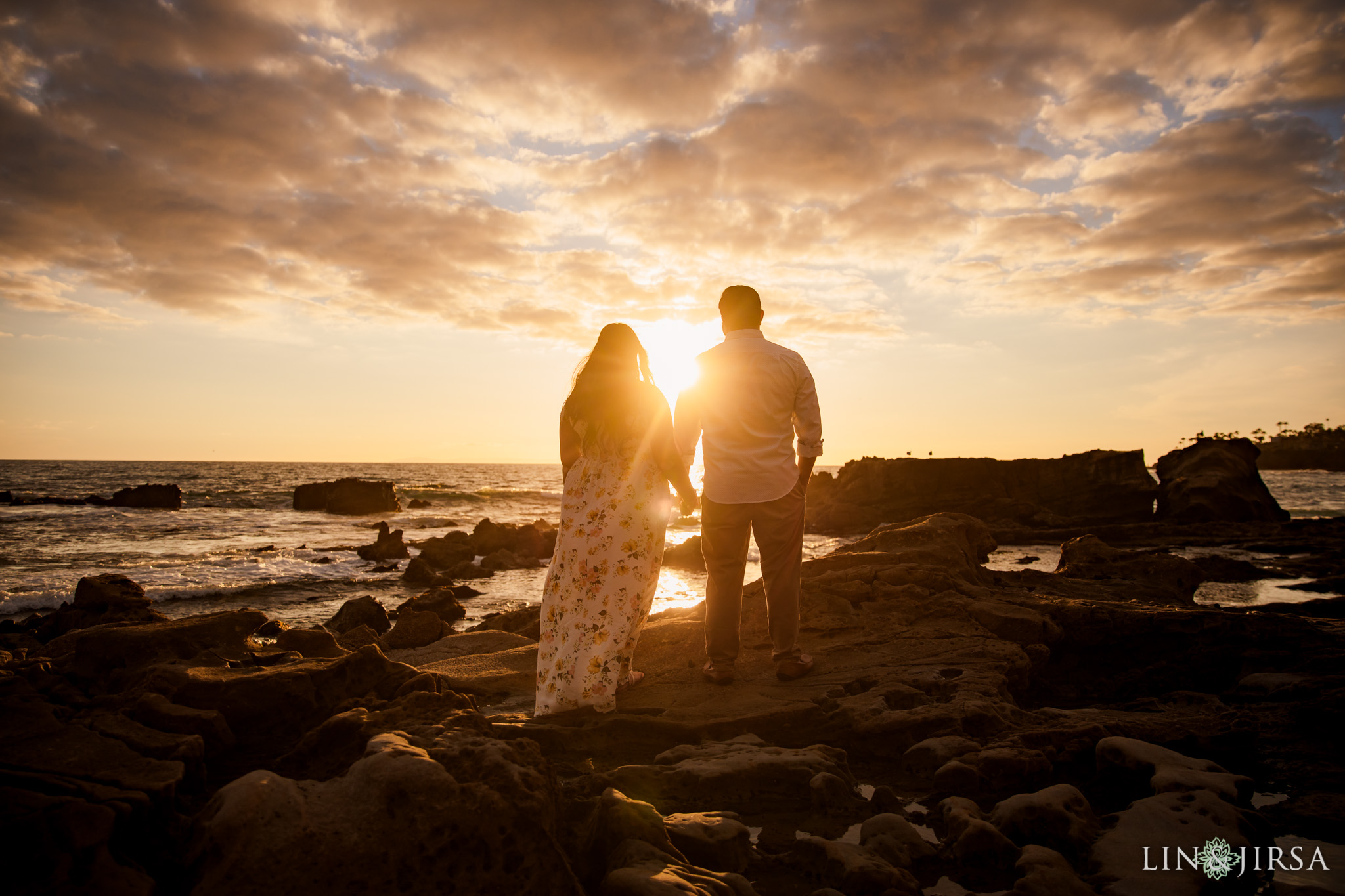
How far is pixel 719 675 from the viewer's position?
4262 millimetres

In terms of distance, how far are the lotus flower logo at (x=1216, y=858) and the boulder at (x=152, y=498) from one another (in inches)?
1376

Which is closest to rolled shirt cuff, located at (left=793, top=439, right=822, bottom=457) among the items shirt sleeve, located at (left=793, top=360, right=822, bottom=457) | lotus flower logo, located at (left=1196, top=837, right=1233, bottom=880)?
shirt sleeve, located at (left=793, top=360, right=822, bottom=457)

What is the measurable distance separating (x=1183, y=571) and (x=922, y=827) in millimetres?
7667

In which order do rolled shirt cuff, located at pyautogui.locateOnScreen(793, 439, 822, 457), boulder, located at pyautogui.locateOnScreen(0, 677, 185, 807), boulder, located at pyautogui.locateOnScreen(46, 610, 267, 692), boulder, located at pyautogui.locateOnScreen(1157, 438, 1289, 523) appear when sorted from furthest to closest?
1. boulder, located at pyautogui.locateOnScreen(1157, 438, 1289, 523)
2. rolled shirt cuff, located at pyautogui.locateOnScreen(793, 439, 822, 457)
3. boulder, located at pyautogui.locateOnScreen(46, 610, 267, 692)
4. boulder, located at pyautogui.locateOnScreen(0, 677, 185, 807)

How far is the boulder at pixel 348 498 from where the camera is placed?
105ft

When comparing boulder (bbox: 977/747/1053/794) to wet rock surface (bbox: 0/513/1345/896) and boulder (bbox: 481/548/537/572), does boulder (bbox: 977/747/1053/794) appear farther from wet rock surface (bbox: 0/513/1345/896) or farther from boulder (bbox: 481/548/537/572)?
boulder (bbox: 481/548/537/572)

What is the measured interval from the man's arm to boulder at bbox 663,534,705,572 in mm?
11080

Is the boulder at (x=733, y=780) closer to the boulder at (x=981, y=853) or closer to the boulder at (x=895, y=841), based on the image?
the boulder at (x=895, y=841)

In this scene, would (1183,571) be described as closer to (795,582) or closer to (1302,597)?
(1302,597)

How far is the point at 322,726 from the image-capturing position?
8.46 ft

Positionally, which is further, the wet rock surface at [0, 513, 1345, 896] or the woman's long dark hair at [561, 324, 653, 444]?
the woman's long dark hair at [561, 324, 653, 444]

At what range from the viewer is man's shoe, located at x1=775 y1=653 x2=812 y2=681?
420cm

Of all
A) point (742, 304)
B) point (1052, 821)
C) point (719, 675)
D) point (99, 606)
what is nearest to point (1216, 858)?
point (1052, 821)

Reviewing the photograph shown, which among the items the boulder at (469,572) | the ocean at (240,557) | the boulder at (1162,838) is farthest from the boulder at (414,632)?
the boulder at (469,572)
